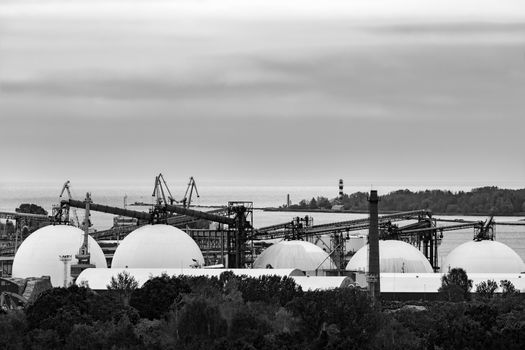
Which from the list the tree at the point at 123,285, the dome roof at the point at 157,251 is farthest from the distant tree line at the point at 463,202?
the tree at the point at 123,285

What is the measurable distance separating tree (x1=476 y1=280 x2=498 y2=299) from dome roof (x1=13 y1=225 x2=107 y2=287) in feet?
61.1

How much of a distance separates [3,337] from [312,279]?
2088cm

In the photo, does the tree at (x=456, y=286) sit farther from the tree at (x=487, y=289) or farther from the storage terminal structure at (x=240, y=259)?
the storage terminal structure at (x=240, y=259)

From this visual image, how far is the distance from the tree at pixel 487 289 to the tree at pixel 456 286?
0.48 metres

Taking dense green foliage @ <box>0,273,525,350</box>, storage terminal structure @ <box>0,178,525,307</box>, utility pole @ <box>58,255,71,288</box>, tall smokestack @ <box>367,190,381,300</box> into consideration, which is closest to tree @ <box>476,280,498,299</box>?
storage terminal structure @ <box>0,178,525,307</box>

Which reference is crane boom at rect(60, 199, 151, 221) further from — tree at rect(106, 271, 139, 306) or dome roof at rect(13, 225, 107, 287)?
tree at rect(106, 271, 139, 306)

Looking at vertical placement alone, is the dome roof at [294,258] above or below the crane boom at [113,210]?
below

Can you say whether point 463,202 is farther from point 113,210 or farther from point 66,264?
point 66,264

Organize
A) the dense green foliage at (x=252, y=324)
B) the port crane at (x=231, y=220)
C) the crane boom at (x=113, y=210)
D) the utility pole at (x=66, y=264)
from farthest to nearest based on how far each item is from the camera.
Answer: the crane boom at (x=113, y=210)
the port crane at (x=231, y=220)
the utility pole at (x=66, y=264)
the dense green foliage at (x=252, y=324)

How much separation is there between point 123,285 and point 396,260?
14970 mm

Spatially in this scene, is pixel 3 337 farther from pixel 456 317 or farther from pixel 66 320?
pixel 456 317

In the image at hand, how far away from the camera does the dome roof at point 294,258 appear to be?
6938 cm

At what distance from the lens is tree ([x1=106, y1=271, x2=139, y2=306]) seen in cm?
5881

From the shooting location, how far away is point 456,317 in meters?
46.9
